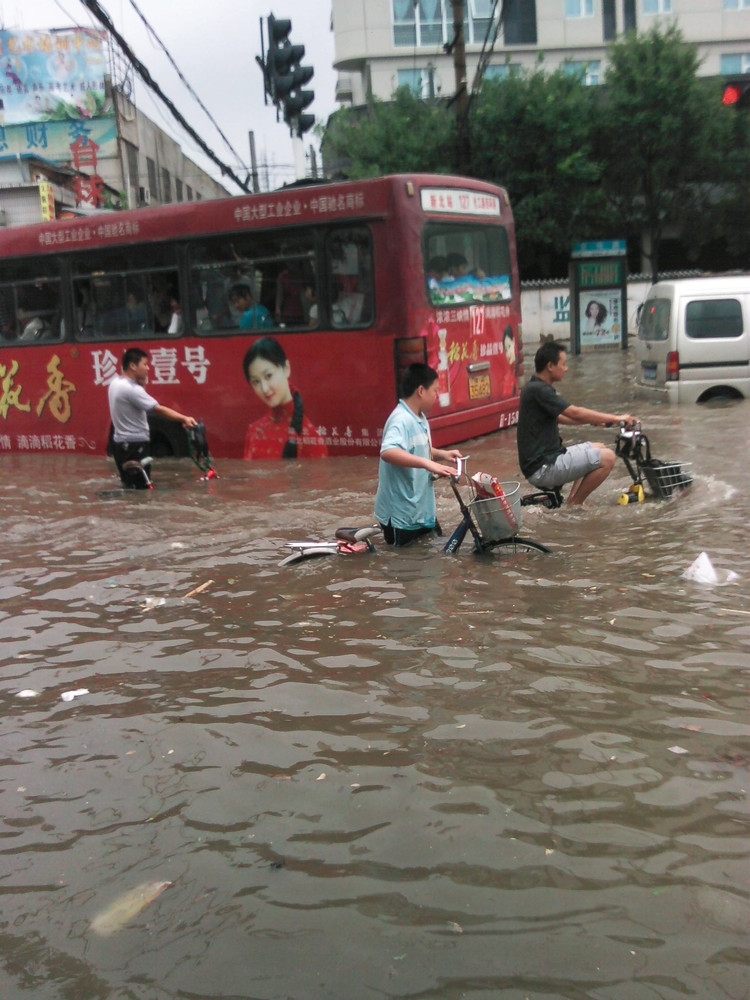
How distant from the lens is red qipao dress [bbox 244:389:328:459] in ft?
35.0

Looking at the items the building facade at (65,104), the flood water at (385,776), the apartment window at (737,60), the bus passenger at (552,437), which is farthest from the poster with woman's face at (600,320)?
the apartment window at (737,60)

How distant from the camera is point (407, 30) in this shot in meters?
38.5

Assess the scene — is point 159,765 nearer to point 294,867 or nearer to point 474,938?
point 294,867

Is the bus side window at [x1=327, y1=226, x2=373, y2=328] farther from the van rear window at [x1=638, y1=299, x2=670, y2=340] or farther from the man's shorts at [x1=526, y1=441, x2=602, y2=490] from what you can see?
the van rear window at [x1=638, y1=299, x2=670, y2=340]

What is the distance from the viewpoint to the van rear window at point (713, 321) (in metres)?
12.7

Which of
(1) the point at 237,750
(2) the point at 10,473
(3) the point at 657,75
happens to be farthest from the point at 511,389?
(3) the point at 657,75

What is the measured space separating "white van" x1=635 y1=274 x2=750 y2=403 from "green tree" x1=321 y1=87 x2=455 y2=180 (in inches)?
650

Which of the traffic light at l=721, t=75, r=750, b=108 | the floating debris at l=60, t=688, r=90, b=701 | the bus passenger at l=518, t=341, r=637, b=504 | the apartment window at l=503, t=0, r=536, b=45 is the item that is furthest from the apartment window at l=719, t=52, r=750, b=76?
the floating debris at l=60, t=688, r=90, b=701

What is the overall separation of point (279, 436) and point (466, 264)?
110 inches

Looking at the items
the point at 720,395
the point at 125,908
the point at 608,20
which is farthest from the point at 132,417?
A: the point at 608,20

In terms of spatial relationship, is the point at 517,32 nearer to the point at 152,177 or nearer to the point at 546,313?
the point at 152,177

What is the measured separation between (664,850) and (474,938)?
72cm

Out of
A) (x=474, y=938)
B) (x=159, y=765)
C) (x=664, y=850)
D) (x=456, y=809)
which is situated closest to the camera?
(x=474, y=938)

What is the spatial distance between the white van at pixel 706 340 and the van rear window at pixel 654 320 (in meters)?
0.03
